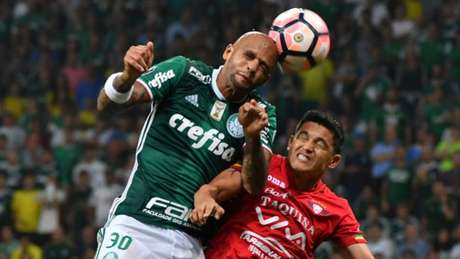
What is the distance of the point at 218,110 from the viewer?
21.9ft

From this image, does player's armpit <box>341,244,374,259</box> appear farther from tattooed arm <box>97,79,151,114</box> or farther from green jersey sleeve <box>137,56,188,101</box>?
tattooed arm <box>97,79,151,114</box>

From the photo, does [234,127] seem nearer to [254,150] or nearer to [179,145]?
[179,145]

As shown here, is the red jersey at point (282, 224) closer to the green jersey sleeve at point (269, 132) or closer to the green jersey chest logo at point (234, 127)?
the green jersey sleeve at point (269, 132)

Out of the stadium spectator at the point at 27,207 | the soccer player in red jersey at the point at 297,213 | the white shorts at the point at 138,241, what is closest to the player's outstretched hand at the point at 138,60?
the white shorts at the point at 138,241

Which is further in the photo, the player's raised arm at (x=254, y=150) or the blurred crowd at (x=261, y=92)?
the blurred crowd at (x=261, y=92)

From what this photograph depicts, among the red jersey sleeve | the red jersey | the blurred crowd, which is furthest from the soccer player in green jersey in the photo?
the blurred crowd

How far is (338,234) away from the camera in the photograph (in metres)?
7.04

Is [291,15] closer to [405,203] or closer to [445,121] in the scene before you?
[405,203]

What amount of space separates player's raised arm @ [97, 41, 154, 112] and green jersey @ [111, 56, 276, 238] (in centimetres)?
14

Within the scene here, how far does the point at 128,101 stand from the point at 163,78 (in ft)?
1.08

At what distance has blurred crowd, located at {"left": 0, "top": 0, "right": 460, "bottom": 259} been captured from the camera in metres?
14.6

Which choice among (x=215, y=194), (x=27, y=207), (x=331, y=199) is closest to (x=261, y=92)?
(x=27, y=207)

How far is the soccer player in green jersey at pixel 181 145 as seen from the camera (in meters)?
6.54

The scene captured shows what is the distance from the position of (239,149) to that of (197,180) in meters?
0.32
